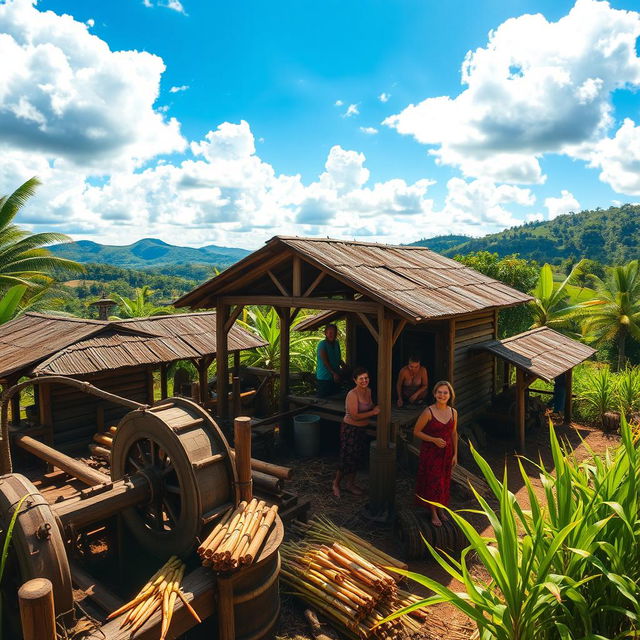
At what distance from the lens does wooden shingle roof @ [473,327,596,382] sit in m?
9.98

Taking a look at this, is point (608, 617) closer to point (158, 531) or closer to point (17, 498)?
point (158, 531)

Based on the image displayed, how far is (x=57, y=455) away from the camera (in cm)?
665

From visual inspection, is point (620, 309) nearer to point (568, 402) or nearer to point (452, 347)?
point (568, 402)

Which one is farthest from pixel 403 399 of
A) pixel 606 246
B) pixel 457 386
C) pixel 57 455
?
pixel 606 246

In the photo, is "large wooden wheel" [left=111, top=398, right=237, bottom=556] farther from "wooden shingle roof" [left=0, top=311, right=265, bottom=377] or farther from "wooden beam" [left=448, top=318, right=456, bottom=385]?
"wooden beam" [left=448, top=318, right=456, bottom=385]

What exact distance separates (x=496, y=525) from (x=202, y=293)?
762 centimetres

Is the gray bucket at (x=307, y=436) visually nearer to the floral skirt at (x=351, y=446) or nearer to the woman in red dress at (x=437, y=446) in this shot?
the floral skirt at (x=351, y=446)

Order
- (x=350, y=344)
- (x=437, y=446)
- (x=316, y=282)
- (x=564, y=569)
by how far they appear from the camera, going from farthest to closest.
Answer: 1. (x=350, y=344)
2. (x=316, y=282)
3. (x=437, y=446)
4. (x=564, y=569)

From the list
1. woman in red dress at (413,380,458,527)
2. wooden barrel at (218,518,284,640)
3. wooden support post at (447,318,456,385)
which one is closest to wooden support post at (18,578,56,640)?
wooden barrel at (218,518,284,640)

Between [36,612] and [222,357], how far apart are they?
24.0 ft

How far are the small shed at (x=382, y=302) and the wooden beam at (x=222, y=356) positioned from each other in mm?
21

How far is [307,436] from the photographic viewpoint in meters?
10.0

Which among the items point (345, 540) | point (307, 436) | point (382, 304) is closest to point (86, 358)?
point (307, 436)

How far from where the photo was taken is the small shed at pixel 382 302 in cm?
753
